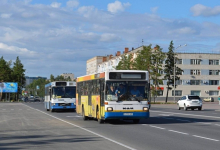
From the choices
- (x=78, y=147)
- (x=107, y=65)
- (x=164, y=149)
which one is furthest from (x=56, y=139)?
(x=107, y=65)

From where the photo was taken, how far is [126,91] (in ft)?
74.5

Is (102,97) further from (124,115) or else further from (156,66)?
(156,66)

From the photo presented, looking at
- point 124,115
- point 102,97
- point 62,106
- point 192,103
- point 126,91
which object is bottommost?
point 124,115

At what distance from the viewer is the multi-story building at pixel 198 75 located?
387ft

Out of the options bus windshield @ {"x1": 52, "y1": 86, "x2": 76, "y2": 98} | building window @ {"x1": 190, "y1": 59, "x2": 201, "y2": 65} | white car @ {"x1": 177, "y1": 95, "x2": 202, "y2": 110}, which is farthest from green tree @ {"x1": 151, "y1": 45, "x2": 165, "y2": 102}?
bus windshield @ {"x1": 52, "y1": 86, "x2": 76, "y2": 98}

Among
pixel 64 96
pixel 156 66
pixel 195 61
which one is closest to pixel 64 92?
pixel 64 96

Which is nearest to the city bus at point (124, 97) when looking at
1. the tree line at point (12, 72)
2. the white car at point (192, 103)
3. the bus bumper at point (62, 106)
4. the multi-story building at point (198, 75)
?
the bus bumper at point (62, 106)

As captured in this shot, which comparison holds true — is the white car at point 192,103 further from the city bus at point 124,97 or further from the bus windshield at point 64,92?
the city bus at point 124,97

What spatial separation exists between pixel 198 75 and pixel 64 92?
272 ft

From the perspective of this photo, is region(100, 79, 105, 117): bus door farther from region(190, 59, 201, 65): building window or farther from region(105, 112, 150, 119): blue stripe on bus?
region(190, 59, 201, 65): building window

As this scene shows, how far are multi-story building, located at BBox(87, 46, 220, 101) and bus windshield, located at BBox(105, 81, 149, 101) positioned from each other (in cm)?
9470

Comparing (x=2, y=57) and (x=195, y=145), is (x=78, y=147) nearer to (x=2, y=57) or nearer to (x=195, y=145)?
(x=195, y=145)

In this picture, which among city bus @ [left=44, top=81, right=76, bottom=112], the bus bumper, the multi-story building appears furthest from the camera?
the multi-story building

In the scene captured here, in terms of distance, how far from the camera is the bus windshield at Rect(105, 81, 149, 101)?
22.6 m
